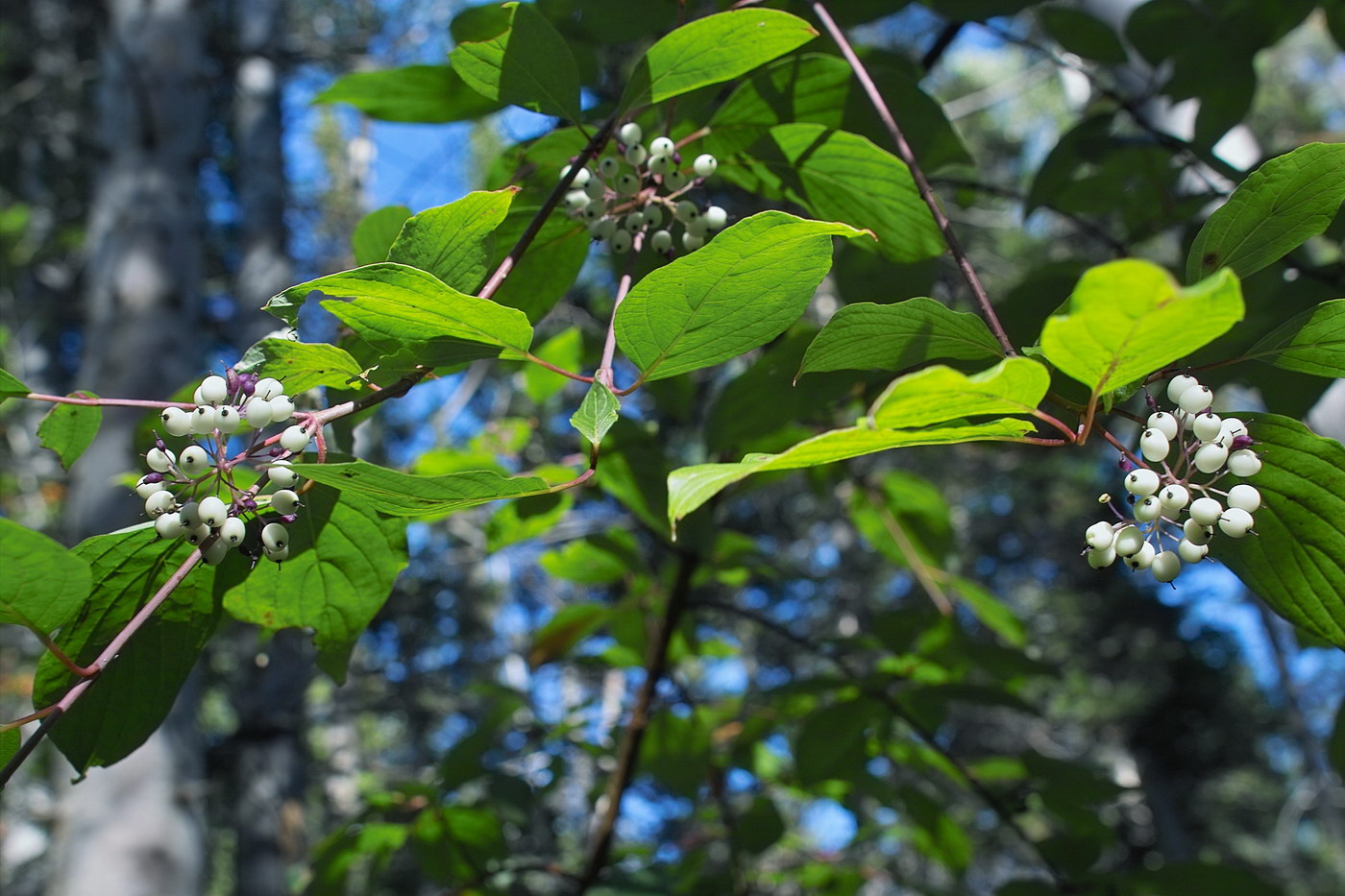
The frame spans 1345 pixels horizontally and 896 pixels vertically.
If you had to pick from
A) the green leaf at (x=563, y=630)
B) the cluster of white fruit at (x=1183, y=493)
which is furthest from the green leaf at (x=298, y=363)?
the green leaf at (x=563, y=630)

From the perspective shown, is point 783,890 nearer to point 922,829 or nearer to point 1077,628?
point 922,829

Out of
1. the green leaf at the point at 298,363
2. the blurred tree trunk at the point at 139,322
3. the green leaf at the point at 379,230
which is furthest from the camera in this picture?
the blurred tree trunk at the point at 139,322

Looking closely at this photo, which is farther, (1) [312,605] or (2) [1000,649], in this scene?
(2) [1000,649]

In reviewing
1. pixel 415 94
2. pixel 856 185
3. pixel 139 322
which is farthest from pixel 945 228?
pixel 139 322

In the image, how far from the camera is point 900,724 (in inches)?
80.1

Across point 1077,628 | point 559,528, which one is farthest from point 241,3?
point 1077,628

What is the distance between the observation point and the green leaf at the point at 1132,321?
51cm

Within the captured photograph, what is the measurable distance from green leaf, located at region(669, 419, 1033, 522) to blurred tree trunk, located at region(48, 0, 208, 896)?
220 cm

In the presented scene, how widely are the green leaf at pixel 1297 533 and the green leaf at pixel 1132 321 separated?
8.4 inches

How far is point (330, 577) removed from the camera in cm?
89

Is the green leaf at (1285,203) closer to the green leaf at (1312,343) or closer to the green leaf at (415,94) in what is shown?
the green leaf at (1312,343)

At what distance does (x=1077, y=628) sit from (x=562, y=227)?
15.9 meters

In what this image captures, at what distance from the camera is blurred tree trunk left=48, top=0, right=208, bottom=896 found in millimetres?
2293

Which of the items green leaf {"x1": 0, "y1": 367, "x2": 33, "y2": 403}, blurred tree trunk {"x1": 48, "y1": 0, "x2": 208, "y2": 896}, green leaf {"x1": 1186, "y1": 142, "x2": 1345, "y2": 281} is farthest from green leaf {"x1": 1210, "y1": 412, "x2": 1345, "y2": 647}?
blurred tree trunk {"x1": 48, "y1": 0, "x2": 208, "y2": 896}
